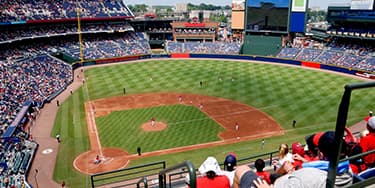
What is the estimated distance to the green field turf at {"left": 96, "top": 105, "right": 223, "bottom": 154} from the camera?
82.6ft

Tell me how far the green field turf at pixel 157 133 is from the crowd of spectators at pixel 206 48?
3417 cm

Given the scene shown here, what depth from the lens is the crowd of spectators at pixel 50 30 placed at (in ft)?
159

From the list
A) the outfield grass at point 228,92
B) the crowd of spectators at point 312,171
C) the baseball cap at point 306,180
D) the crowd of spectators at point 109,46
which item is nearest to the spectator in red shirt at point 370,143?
the crowd of spectators at point 312,171

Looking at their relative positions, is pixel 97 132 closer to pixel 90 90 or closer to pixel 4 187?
pixel 4 187

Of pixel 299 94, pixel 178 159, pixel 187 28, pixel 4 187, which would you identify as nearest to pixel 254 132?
pixel 178 159

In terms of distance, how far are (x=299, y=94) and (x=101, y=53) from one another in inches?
1484

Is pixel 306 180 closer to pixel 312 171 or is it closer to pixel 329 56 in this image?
pixel 312 171

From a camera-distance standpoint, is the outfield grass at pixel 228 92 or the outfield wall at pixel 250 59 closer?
the outfield grass at pixel 228 92

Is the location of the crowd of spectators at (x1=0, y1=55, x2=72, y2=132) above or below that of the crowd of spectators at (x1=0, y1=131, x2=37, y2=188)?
above

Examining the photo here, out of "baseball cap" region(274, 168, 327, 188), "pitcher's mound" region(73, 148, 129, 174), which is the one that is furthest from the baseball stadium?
"pitcher's mound" region(73, 148, 129, 174)

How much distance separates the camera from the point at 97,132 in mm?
27594

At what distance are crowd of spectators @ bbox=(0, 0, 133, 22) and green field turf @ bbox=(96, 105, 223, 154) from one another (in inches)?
1153

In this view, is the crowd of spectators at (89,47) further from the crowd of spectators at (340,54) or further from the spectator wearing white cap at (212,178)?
the spectator wearing white cap at (212,178)

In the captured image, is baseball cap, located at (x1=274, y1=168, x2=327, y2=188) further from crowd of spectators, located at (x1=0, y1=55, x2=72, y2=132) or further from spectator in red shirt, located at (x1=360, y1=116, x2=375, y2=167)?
crowd of spectators, located at (x1=0, y1=55, x2=72, y2=132)
